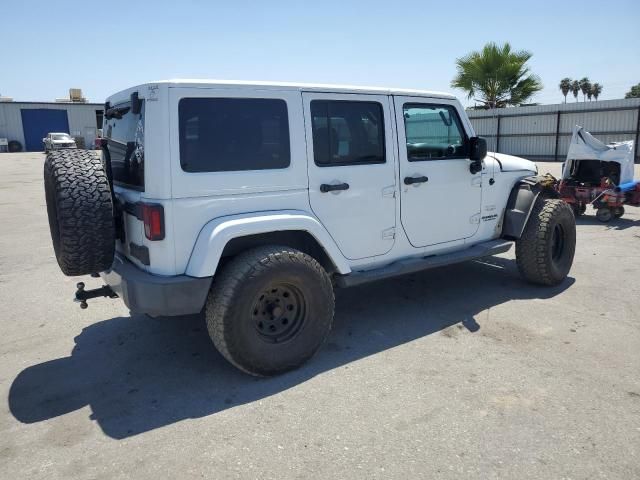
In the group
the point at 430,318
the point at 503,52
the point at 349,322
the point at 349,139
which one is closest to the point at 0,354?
the point at 349,322

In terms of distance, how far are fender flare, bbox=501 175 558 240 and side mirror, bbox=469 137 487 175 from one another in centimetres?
78

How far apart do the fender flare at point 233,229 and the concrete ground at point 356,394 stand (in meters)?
0.90

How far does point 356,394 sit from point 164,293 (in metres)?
1.43

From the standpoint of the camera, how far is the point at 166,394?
A: 3486 mm

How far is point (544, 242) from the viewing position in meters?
5.30

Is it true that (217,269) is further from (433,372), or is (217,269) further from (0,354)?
(0,354)

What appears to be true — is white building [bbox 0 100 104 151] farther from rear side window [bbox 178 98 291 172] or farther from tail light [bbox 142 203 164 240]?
tail light [bbox 142 203 164 240]

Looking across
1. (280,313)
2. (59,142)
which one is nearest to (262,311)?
(280,313)

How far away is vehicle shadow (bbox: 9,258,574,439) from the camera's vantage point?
3322mm

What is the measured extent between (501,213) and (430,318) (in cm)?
150

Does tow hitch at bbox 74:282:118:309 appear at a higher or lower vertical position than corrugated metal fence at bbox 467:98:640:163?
lower

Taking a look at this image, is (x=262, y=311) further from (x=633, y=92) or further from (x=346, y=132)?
(x=633, y=92)

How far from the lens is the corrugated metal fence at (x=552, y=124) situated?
22.5 m

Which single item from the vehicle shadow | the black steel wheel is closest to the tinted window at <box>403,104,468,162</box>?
the vehicle shadow
